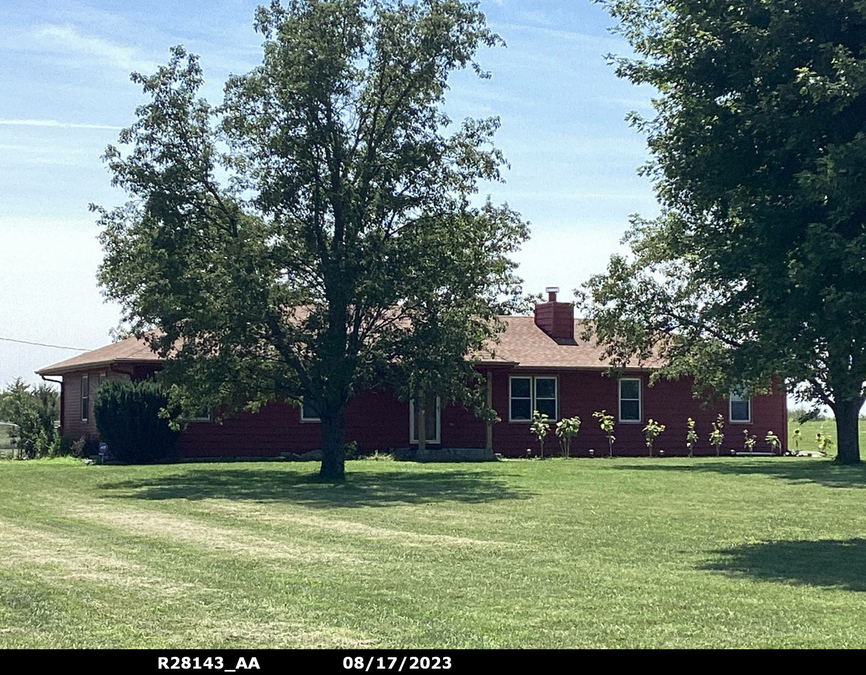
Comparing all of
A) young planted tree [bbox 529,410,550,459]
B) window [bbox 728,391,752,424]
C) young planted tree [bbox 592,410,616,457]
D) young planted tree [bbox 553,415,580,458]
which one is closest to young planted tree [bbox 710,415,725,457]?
window [bbox 728,391,752,424]

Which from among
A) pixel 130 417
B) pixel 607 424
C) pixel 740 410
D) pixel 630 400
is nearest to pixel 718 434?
pixel 740 410

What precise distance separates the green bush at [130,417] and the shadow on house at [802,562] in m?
21.7

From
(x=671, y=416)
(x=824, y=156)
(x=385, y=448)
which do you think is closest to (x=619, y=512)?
(x=824, y=156)

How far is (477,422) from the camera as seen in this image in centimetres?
3756

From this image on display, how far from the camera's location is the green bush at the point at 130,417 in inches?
1287

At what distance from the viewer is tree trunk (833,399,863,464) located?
3378 centimetres

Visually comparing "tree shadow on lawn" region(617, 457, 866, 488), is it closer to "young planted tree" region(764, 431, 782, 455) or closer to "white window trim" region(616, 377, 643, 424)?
"white window trim" region(616, 377, 643, 424)

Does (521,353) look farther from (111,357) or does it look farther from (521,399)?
(111,357)

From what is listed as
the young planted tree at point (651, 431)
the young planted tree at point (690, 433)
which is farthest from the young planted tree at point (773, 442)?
the young planted tree at point (651, 431)

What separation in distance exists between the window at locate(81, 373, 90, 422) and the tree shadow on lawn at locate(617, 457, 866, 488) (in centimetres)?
1782

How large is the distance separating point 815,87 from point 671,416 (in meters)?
28.0

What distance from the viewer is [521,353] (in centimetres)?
3897

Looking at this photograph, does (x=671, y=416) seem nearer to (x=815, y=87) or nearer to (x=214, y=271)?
(x=214, y=271)
